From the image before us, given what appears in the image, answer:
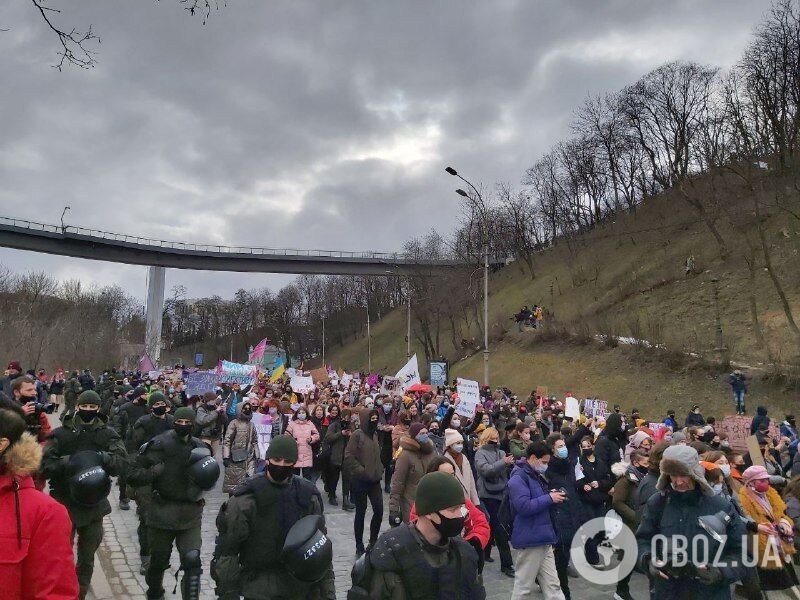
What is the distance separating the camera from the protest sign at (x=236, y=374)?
22484mm

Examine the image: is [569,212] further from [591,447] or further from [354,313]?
[591,447]

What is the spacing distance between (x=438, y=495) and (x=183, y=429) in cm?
407

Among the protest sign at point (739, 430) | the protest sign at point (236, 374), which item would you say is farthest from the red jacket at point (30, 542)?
the protest sign at point (236, 374)

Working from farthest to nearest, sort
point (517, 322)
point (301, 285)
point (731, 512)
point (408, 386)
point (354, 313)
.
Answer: point (301, 285)
point (354, 313)
point (517, 322)
point (408, 386)
point (731, 512)

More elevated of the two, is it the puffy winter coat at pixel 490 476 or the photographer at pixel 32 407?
the photographer at pixel 32 407

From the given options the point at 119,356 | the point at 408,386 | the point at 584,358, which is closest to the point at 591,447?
the point at 408,386

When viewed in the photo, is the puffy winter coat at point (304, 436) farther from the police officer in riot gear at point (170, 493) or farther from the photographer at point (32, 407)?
the photographer at point (32, 407)

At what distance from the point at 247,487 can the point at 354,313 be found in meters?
102

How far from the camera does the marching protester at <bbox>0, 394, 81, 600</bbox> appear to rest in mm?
2734

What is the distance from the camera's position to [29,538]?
2.78 meters

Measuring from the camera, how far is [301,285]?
380ft

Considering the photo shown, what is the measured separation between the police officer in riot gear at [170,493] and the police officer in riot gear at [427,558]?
339cm

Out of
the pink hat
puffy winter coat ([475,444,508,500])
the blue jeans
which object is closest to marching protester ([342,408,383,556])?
puffy winter coat ([475,444,508,500])

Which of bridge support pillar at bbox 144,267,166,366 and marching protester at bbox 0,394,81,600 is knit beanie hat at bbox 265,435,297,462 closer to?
marching protester at bbox 0,394,81,600
